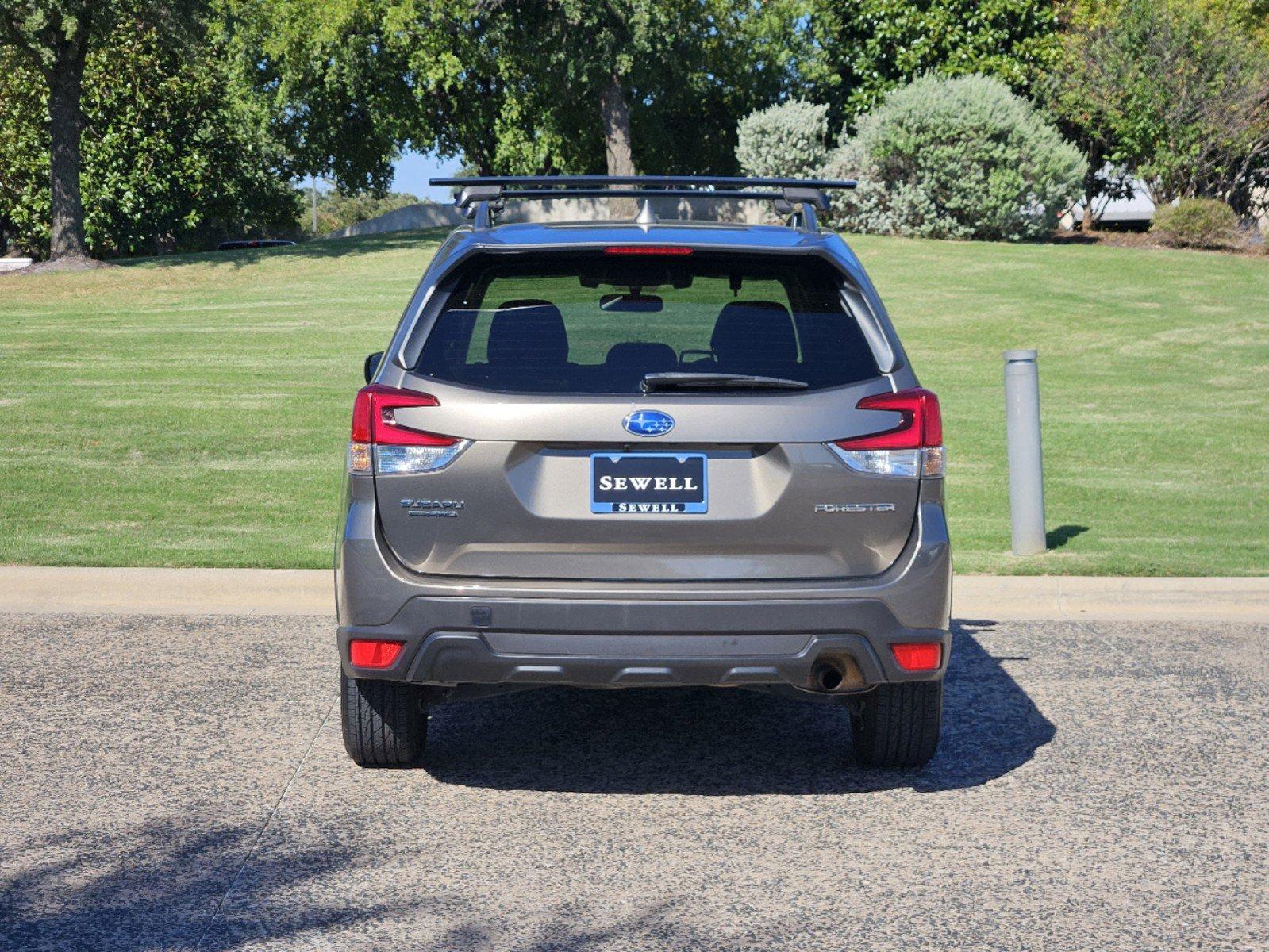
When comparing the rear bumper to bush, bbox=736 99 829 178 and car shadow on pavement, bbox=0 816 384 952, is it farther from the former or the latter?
bush, bbox=736 99 829 178

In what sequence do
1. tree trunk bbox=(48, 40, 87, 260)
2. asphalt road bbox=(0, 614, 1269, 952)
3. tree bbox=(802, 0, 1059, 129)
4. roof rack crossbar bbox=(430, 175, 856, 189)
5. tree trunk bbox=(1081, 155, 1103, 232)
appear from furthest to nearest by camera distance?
tree trunk bbox=(1081, 155, 1103, 232) < tree bbox=(802, 0, 1059, 129) < tree trunk bbox=(48, 40, 87, 260) < roof rack crossbar bbox=(430, 175, 856, 189) < asphalt road bbox=(0, 614, 1269, 952)

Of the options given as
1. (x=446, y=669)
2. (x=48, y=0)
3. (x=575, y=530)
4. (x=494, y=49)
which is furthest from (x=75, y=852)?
(x=494, y=49)

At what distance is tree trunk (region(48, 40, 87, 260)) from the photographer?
33750mm

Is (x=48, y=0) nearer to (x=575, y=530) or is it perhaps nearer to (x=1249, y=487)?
(x=1249, y=487)

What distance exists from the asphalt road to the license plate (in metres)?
1.04

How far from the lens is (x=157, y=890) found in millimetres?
4242

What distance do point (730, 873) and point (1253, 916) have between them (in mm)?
1416

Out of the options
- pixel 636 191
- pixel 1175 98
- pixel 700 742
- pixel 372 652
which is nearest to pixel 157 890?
pixel 372 652

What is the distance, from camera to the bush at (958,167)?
109 feet

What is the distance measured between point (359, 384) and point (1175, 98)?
27.6 meters

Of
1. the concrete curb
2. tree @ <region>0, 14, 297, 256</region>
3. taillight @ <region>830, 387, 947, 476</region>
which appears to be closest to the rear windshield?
taillight @ <region>830, 387, 947, 476</region>

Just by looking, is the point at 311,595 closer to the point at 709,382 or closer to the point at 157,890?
the point at 157,890

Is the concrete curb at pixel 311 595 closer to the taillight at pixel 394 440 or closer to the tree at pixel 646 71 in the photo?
the taillight at pixel 394 440

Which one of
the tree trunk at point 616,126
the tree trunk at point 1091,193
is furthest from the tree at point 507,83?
the tree trunk at point 1091,193
